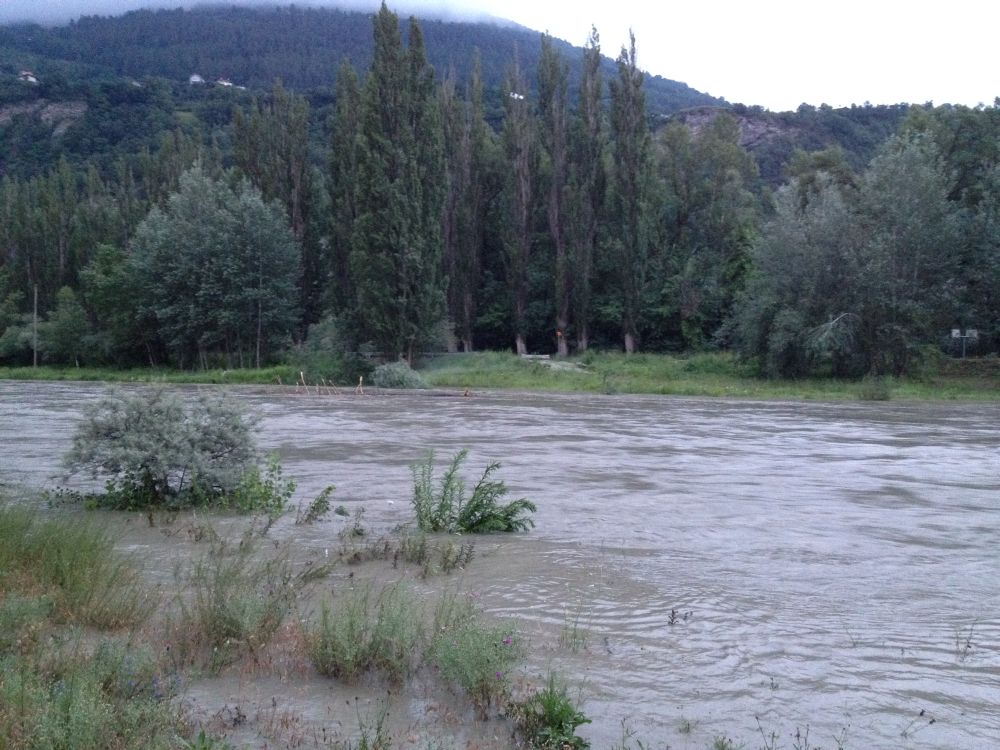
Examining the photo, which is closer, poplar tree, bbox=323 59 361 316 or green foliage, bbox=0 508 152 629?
green foliage, bbox=0 508 152 629

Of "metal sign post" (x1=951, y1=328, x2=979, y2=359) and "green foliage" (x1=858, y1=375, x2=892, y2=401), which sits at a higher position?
"metal sign post" (x1=951, y1=328, x2=979, y2=359)

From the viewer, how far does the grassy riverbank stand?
37.2 m

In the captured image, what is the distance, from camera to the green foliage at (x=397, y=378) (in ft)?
140

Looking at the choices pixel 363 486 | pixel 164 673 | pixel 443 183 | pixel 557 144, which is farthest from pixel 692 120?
pixel 164 673

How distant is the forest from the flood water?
18713 millimetres

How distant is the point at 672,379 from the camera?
145 feet

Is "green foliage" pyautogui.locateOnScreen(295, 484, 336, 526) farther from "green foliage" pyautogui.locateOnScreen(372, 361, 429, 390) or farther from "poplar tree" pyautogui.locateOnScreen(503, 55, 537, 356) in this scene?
"poplar tree" pyautogui.locateOnScreen(503, 55, 537, 356)

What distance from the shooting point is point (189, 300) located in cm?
5600

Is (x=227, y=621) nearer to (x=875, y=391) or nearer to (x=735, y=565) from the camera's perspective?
(x=735, y=565)

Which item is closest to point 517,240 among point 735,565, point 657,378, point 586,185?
point 586,185

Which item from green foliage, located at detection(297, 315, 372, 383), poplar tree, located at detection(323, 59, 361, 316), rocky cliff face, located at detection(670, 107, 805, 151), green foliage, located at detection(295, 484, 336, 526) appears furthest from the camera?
rocky cliff face, located at detection(670, 107, 805, 151)

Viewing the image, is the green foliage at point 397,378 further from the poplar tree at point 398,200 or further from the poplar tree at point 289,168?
the poplar tree at point 289,168

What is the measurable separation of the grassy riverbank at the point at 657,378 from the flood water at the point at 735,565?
43.2ft

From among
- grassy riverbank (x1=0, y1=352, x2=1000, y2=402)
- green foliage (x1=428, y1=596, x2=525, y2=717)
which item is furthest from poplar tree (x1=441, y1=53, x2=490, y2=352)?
green foliage (x1=428, y1=596, x2=525, y2=717)
